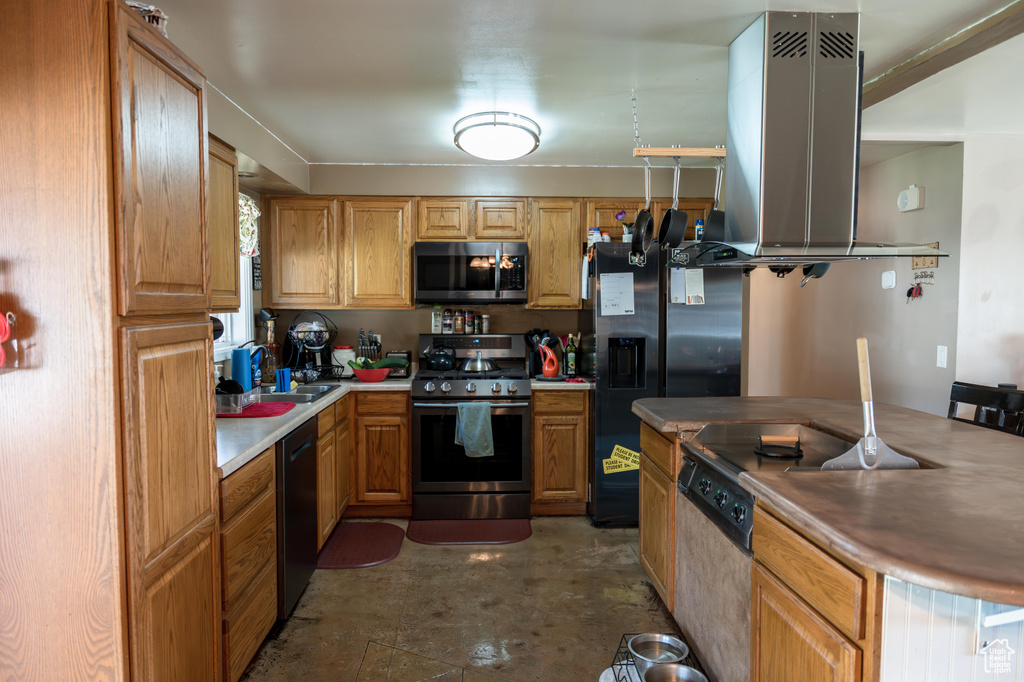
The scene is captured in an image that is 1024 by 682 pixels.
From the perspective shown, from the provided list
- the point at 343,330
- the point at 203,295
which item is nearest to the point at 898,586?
the point at 203,295

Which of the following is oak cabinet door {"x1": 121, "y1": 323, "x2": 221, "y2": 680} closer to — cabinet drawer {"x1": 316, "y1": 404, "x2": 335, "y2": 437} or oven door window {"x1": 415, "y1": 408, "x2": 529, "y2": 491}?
cabinet drawer {"x1": 316, "y1": 404, "x2": 335, "y2": 437}

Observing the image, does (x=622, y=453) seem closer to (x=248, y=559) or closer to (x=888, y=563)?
(x=248, y=559)

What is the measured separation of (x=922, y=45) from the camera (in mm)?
2250

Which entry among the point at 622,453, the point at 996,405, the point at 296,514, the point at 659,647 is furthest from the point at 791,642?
the point at 622,453

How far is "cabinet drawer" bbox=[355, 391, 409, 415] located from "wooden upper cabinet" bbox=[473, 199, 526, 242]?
47.4 inches

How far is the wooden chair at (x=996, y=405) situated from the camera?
7.84 ft

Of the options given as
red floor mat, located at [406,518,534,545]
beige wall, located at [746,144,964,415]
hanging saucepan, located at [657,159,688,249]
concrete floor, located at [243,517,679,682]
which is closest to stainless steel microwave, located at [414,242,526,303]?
hanging saucepan, located at [657,159,688,249]

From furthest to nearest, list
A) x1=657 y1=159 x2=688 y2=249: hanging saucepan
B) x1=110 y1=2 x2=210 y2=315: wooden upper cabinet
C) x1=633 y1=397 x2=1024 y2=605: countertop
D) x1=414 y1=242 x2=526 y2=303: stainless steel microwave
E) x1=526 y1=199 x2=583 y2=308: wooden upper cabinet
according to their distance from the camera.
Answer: x1=526 y1=199 x2=583 y2=308: wooden upper cabinet, x1=414 y1=242 x2=526 y2=303: stainless steel microwave, x1=657 y1=159 x2=688 y2=249: hanging saucepan, x1=110 y1=2 x2=210 y2=315: wooden upper cabinet, x1=633 y1=397 x2=1024 y2=605: countertop

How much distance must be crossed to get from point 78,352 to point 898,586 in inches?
68.8

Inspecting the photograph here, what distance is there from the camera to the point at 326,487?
10.9ft

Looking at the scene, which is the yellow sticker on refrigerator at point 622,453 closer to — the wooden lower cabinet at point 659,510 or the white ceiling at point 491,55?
the wooden lower cabinet at point 659,510

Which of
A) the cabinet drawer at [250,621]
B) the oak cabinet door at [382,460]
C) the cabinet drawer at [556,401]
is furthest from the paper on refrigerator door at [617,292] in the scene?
the cabinet drawer at [250,621]

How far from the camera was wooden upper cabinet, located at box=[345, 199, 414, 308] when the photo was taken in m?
4.14

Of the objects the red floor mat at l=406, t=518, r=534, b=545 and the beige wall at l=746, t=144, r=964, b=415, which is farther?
the red floor mat at l=406, t=518, r=534, b=545
